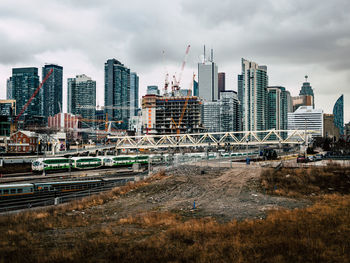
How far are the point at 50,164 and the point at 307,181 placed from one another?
204 feet

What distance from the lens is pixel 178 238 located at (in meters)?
22.8

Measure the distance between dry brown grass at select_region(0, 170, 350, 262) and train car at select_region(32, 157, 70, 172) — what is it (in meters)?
48.6

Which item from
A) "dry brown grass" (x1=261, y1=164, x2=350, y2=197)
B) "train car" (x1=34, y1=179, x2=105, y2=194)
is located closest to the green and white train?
"train car" (x1=34, y1=179, x2=105, y2=194)

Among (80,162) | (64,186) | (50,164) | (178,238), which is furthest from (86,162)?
(178,238)

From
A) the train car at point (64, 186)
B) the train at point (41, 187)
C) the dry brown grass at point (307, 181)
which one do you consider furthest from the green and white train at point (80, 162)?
the dry brown grass at point (307, 181)

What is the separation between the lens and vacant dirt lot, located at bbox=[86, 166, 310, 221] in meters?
32.7

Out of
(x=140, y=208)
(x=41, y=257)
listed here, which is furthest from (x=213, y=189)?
(x=41, y=257)

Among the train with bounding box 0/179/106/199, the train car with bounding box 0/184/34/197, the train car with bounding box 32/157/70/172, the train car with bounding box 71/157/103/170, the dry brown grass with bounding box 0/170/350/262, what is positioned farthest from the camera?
the train car with bounding box 71/157/103/170

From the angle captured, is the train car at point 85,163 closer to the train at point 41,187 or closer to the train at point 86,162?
the train at point 86,162

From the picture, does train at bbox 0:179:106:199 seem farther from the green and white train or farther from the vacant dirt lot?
the green and white train

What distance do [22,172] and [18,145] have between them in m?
49.1

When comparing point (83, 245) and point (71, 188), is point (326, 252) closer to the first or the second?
point (83, 245)

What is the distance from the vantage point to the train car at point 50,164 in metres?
77.2

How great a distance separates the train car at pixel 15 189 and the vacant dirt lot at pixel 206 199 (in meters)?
18.5
